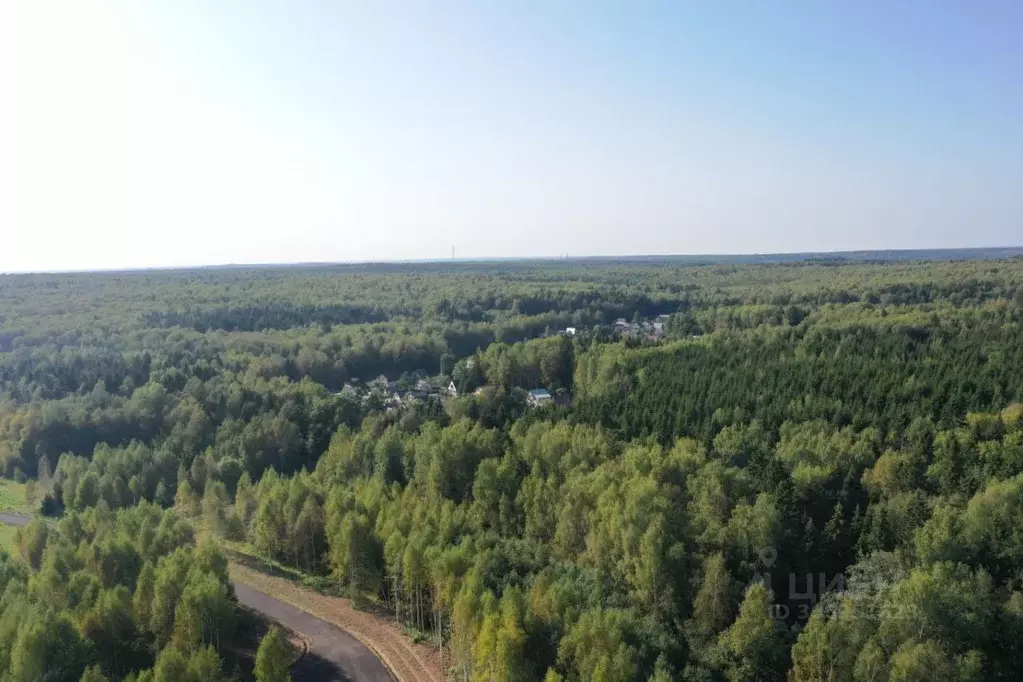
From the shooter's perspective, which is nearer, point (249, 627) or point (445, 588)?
point (445, 588)

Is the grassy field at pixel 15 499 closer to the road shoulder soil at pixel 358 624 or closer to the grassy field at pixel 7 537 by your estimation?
the grassy field at pixel 7 537

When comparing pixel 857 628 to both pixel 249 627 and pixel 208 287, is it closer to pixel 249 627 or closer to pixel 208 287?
pixel 249 627

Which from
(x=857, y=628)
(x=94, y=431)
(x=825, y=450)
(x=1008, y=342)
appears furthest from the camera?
(x=94, y=431)

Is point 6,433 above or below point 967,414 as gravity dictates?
below

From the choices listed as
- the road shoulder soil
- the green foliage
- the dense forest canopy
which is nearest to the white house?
the dense forest canopy

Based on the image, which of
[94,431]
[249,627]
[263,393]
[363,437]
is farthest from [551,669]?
[94,431]

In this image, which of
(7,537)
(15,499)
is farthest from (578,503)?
(15,499)

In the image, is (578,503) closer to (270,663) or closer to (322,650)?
(322,650)
